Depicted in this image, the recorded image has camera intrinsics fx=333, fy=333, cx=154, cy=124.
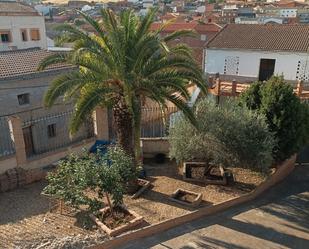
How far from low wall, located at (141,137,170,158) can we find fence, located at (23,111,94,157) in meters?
2.50

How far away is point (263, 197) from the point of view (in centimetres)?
1221

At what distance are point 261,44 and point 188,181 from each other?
57.3 feet

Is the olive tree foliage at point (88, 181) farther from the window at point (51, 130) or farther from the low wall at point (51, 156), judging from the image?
the window at point (51, 130)

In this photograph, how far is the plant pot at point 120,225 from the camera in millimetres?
9234

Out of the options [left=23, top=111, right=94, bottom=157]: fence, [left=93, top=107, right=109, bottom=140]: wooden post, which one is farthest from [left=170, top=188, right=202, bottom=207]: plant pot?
[left=23, top=111, right=94, bottom=157]: fence

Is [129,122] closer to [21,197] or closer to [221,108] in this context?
[221,108]

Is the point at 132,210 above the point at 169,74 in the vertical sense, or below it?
below

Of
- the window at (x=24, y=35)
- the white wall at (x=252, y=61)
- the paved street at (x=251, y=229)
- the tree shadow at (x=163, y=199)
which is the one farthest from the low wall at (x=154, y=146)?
the window at (x=24, y=35)

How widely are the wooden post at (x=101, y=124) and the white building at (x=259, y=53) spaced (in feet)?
51.4

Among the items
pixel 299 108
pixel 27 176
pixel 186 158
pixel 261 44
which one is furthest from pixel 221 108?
pixel 261 44

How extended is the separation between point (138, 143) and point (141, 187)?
6.97ft

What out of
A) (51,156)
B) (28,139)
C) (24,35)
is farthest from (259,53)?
(24,35)

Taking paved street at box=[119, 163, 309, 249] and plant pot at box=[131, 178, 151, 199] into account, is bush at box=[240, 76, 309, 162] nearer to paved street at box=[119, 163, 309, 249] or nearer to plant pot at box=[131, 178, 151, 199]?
paved street at box=[119, 163, 309, 249]

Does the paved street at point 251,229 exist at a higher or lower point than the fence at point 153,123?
lower
